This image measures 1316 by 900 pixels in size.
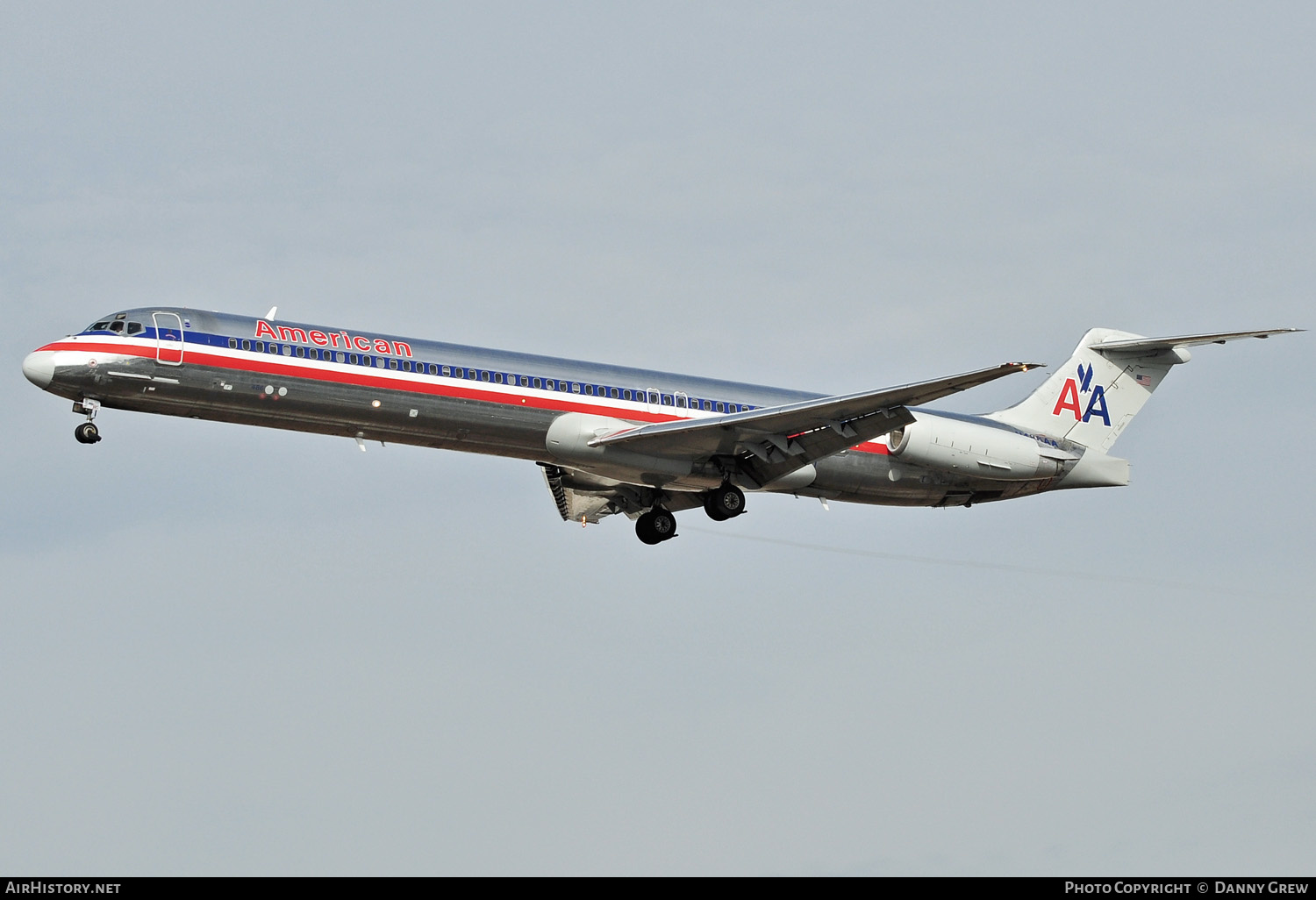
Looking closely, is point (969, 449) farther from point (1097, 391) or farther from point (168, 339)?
point (168, 339)

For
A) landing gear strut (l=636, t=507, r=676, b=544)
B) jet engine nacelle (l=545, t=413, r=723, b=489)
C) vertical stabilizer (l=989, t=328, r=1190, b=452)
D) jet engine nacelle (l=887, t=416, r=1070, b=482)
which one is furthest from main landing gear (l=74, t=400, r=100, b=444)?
vertical stabilizer (l=989, t=328, r=1190, b=452)

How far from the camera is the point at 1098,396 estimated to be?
36.0 m

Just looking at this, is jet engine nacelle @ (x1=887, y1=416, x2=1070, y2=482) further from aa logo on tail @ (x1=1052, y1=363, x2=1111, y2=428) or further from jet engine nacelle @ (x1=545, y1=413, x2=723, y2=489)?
jet engine nacelle @ (x1=545, y1=413, x2=723, y2=489)

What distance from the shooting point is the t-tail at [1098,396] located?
35.0 meters

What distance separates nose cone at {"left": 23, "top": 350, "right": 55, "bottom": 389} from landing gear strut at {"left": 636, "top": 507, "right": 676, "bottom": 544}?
12.4 meters

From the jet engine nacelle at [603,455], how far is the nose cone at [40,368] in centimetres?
867

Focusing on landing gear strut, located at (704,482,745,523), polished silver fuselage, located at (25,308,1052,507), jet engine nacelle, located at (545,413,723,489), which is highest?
polished silver fuselage, located at (25,308,1052,507)

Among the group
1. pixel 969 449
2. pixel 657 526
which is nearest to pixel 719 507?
pixel 657 526

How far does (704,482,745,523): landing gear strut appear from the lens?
32312 millimetres

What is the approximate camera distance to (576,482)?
34125 millimetres

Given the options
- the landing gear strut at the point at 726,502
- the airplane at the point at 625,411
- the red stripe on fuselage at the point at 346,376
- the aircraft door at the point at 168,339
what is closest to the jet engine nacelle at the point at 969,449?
the airplane at the point at 625,411

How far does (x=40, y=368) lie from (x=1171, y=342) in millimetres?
22267

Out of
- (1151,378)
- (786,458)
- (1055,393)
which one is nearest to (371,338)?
(786,458)

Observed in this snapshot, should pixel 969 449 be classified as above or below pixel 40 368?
below
